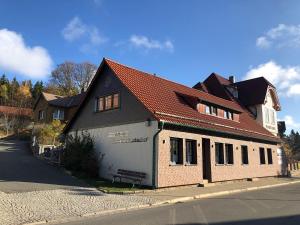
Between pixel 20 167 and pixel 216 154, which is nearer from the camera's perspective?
pixel 20 167

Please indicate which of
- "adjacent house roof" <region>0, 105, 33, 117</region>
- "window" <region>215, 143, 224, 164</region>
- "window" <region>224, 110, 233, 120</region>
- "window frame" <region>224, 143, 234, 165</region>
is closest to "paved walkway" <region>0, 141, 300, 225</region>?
"window" <region>215, 143, 224, 164</region>

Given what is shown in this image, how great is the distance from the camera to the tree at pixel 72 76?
63.9m

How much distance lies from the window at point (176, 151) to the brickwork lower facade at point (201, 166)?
0.20 m

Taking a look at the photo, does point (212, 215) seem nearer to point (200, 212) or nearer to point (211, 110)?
point (200, 212)

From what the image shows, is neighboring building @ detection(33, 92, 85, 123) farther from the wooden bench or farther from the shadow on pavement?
the shadow on pavement

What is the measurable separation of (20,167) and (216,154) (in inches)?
497

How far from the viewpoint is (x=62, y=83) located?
214 feet

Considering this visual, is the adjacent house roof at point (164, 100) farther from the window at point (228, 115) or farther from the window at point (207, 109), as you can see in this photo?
the window at point (228, 115)

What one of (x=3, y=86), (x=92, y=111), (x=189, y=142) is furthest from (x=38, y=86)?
(x=189, y=142)

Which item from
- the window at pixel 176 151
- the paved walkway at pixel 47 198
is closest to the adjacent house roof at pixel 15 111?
the paved walkway at pixel 47 198

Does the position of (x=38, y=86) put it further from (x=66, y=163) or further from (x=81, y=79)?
(x=66, y=163)

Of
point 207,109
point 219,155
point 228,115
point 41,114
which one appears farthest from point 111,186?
point 41,114

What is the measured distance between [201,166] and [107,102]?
23.1ft

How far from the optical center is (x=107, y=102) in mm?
22609
